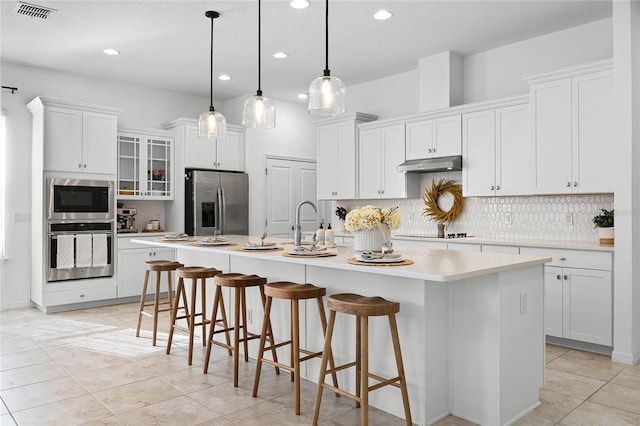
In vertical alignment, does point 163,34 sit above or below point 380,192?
above

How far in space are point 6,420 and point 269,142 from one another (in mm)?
5207

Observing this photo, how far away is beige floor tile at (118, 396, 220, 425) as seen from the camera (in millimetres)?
2697

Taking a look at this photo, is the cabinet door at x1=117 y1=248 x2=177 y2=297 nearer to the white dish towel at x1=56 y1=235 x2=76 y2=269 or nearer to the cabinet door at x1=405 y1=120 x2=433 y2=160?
the white dish towel at x1=56 y1=235 x2=76 y2=269

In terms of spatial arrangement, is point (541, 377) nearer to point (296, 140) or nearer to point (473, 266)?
point (473, 266)

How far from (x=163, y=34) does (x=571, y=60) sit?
405 cm

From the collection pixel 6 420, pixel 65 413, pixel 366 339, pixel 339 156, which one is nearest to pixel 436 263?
pixel 366 339

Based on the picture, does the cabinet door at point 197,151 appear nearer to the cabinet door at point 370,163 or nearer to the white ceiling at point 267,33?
the white ceiling at point 267,33

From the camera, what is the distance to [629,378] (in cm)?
338

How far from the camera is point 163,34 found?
4.77 metres

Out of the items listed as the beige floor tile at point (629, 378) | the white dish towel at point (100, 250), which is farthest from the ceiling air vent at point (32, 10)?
the beige floor tile at point (629, 378)

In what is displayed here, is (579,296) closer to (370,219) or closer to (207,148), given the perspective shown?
(370,219)

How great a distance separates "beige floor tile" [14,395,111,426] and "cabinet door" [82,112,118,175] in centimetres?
345

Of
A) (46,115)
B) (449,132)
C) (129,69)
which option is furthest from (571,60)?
(46,115)

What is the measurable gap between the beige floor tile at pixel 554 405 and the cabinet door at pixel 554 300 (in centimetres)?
115
